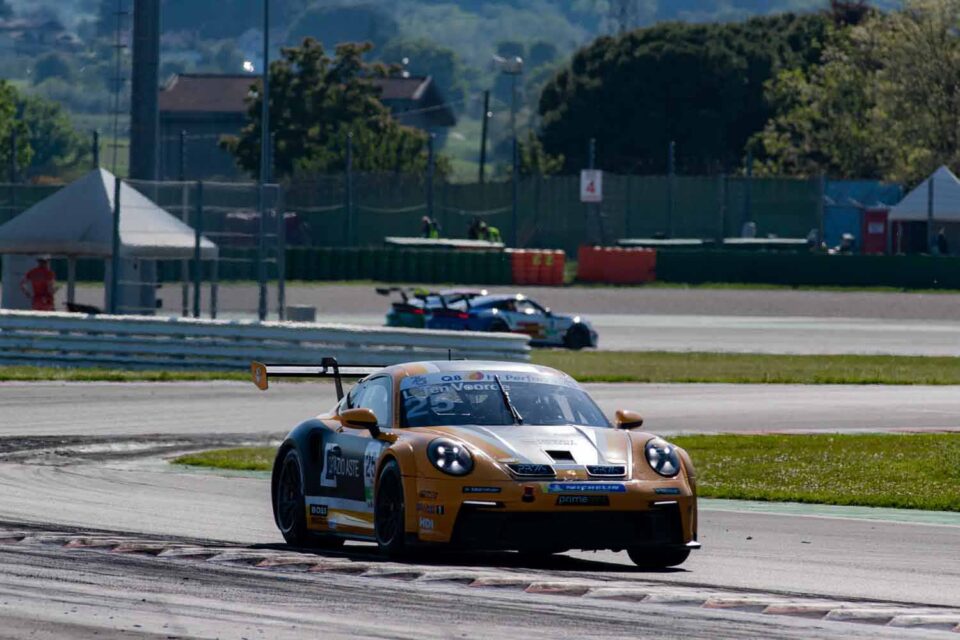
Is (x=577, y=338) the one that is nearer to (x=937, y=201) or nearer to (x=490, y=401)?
(x=937, y=201)

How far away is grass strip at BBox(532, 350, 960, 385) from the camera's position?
1117 inches

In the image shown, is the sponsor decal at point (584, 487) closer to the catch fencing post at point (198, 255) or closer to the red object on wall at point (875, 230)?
the catch fencing post at point (198, 255)

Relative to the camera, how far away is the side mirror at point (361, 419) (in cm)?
1100

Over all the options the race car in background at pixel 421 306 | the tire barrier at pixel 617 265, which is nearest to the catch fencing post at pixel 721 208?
the tire barrier at pixel 617 265

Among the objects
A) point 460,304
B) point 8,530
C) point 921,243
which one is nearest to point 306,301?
point 460,304

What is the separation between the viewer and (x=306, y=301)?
160 feet

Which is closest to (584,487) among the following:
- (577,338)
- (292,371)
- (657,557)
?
(657,557)

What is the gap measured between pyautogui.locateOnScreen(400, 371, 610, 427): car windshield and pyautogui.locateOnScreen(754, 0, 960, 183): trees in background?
59343 millimetres

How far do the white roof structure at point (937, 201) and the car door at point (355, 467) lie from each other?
4538cm

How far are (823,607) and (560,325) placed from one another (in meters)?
26.7

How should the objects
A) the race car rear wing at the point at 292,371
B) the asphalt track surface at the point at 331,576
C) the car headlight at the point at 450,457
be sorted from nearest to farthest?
1. the asphalt track surface at the point at 331,576
2. the car headlight at the point at 450,457
3. the race car rear wing at the point at 292,371

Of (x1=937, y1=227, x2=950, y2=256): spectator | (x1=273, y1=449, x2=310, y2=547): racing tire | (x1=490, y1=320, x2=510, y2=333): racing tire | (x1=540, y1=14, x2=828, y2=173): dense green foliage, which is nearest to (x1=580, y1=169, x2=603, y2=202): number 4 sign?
(x1=937, y1=227, x2=950, y2=256): spectator

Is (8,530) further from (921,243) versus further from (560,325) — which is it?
(921,243)

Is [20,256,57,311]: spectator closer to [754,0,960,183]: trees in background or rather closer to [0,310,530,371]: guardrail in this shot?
[0,310,530,371]: guardrail
